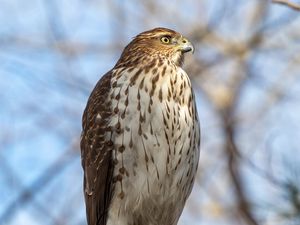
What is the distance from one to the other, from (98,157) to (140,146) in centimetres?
30

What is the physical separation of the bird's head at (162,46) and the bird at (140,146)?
0.27m

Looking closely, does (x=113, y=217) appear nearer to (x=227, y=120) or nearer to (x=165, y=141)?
(x=165, y=141)

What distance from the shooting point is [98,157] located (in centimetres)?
481

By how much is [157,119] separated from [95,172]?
0.53m

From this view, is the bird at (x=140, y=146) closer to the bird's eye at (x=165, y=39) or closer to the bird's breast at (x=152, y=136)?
the bird's breast at (x=152, y=136)

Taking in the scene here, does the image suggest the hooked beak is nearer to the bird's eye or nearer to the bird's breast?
the bird's eye

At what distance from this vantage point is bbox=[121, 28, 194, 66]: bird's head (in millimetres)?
5312

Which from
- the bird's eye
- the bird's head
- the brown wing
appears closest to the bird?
the brown wing

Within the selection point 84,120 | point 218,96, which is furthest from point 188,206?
point 84,120

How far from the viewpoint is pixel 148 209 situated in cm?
488

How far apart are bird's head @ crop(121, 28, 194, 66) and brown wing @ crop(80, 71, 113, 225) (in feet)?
1.45

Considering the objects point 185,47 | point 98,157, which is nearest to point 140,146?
point 98,157

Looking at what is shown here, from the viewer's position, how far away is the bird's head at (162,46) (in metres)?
5.31

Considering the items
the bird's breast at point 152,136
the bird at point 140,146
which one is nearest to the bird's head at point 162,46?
the bird at point 140,146
